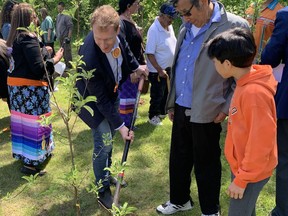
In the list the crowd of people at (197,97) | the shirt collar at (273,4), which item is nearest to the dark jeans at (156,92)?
the crowd of people at (197,97)

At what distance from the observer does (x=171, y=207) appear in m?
3.02

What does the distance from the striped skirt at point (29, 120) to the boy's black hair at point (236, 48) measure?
209 centimetres

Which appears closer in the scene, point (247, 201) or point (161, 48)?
point (247, 201)

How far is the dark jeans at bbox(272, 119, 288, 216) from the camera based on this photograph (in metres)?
2.54

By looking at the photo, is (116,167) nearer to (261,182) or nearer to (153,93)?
(261,182)

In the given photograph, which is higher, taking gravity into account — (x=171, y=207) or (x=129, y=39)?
(x=129, y=39)

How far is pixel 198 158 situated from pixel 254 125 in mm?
914

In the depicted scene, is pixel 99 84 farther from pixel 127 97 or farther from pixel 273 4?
pixel 273 4

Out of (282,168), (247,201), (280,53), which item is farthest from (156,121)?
(247,201)

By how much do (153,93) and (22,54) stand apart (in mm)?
2223

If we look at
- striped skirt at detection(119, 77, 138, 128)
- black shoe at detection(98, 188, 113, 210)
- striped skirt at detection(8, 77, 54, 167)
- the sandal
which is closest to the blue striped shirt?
black shoe at detection(98, 188, 113, 210)

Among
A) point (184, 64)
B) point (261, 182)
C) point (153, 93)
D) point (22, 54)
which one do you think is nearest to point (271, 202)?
point (261, 182)

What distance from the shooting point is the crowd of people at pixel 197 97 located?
1839mm

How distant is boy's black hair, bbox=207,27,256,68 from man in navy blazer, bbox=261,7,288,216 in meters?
0.57
